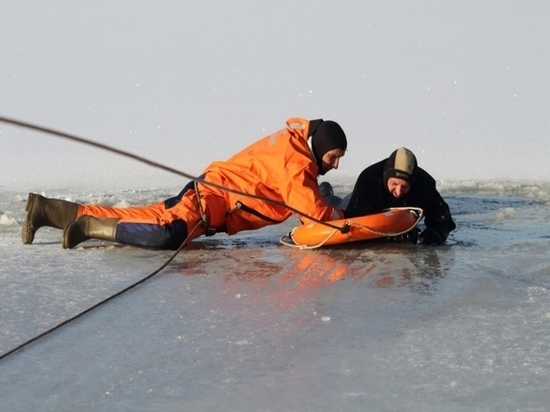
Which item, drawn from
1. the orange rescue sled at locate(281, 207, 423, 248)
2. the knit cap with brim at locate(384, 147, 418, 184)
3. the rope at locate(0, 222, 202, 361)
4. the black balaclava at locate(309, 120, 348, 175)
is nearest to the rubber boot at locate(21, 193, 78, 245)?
the rope at locate(0, 222, 202, 361)

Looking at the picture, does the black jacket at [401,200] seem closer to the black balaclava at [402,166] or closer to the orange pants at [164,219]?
the black balaclava at [402,166]

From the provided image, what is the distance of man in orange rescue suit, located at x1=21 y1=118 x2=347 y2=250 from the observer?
4418 millimetres

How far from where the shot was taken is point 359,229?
435 centimetres

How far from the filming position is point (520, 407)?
213 cm

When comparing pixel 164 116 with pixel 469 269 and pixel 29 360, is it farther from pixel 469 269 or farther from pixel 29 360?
pixel 29 360

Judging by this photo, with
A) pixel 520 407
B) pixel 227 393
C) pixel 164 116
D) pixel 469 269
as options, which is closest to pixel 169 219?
pixel 469 269

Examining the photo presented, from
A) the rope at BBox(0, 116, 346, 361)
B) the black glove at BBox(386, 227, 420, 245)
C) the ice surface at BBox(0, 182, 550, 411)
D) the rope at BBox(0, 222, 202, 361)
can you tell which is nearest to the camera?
the rope at BBox(0, 116, 346, 361)

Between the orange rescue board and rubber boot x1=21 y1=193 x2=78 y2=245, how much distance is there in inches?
46.8

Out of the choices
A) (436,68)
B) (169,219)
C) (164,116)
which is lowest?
(169,219)

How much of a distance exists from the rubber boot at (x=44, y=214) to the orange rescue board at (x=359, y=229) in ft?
3.90

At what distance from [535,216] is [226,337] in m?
3.49

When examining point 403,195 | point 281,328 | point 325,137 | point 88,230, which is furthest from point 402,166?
point 281,328

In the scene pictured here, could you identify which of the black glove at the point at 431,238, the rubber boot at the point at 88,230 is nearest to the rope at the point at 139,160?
the rubber boot at the point at 88,230

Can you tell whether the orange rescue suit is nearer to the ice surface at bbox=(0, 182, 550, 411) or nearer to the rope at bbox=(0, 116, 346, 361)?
the rope at bbox=(0, 116, 346, 361)
